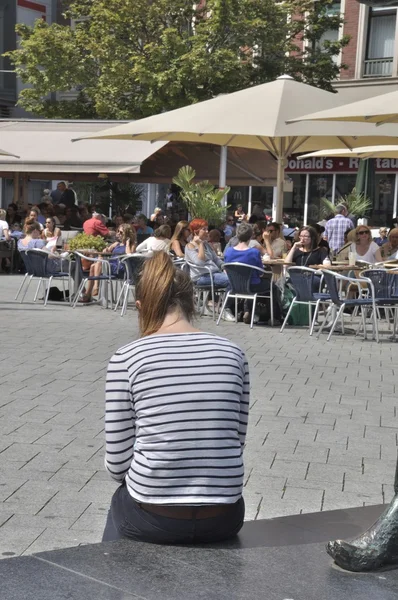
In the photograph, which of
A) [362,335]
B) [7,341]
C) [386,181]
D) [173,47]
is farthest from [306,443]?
[386,181]

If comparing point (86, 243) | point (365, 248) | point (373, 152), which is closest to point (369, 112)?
point (365, 248)

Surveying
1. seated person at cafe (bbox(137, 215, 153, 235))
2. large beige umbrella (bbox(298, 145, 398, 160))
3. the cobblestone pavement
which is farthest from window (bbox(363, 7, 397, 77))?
the cobblestone pavement

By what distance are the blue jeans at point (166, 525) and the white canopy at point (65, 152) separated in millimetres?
17236

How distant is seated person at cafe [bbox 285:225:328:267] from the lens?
44.7 ft

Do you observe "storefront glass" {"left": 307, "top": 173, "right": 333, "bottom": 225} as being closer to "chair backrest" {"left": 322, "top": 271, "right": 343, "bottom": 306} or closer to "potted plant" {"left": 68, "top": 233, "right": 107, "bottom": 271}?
"potted plant" {"left": 68, "top": 233, "right": 107, "bottom": 271}

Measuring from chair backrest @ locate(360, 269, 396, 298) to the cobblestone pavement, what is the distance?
2.19 feet

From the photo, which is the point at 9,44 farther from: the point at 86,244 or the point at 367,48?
the point at 86,244

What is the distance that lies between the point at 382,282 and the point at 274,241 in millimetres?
3227

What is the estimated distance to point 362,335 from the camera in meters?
12.6

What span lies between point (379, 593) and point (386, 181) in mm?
32698

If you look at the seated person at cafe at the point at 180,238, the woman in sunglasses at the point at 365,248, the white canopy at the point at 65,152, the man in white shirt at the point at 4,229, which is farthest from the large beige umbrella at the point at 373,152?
the man in white shirt at the point at 4,229

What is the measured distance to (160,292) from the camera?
3.56m

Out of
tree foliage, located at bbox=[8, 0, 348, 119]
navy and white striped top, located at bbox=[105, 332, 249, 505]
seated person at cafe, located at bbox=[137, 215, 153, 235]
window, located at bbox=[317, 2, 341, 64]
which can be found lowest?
seated person at cafe, located at bbox=[137, 215, 153, 235]

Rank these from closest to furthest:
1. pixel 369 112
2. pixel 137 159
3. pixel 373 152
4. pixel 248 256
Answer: pixel 369 112, pixel 248 256, pixel 373 152, pixel 137 159
